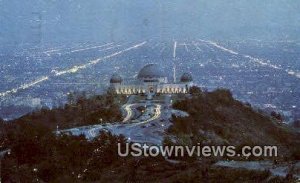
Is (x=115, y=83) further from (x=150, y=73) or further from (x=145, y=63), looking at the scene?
(x=145, y=63)

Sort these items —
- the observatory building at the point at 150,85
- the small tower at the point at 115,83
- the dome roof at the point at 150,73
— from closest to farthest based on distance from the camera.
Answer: the observatory building at the point at 150,85 < the small tower at the point at 115,83 < the dome roof at the point at 150,73

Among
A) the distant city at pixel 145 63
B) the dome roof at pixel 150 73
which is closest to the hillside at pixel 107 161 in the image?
the dome roof at pixel 150 73

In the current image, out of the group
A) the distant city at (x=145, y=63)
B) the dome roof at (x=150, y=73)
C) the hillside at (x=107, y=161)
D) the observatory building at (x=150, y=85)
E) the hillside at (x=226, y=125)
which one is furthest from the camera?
the distant city at (x=145, y=63)

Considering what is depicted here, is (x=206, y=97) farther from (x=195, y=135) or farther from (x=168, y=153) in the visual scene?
(x=168, y=153)

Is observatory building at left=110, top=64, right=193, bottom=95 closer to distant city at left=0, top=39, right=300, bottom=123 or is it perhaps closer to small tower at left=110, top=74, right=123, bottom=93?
small tower at left=110, top=74, right=123, bottom=93

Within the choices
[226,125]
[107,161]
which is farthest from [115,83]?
[107,161]

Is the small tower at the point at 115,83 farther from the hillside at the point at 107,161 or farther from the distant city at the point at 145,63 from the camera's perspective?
the hillside at the point at 107,161

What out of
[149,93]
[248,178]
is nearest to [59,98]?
[149,93]
